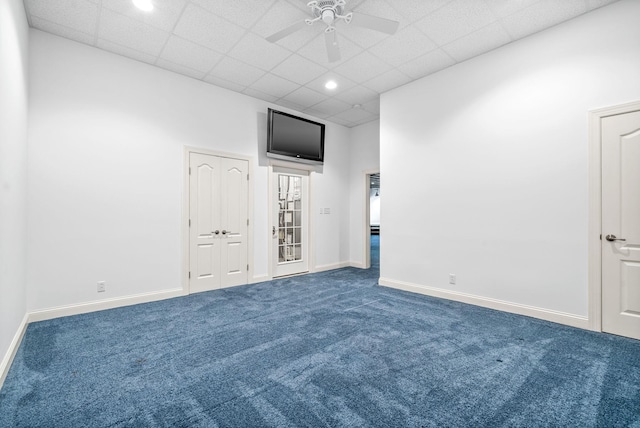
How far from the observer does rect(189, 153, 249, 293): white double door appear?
4379mm

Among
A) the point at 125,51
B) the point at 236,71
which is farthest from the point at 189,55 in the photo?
the point at 125,51

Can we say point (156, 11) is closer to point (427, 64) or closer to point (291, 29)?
point (291, 29)

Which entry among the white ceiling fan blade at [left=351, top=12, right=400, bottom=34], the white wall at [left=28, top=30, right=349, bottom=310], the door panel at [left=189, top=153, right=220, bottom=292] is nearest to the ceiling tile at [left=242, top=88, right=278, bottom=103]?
the white wall at [left=28, top=30, right=349, bottom=310]

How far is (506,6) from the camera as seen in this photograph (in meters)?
2.88

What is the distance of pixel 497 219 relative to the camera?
142 inches

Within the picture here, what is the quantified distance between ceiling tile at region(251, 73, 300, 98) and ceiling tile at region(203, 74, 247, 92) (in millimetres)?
236

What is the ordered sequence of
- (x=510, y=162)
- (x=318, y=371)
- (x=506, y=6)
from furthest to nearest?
(x=510, y=162) → (x=506, y=6) → (x=318, y=371)

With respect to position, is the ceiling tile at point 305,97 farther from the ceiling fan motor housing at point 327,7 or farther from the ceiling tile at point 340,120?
the ceiling fan motor housing at point 327,7

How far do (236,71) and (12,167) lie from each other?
9.20 ft

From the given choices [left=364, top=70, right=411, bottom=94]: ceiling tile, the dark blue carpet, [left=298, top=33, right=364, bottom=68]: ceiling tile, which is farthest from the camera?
[left=364, top=70, right=411, bottom=94]: ceiling tile

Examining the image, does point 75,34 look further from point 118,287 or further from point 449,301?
point 449,301

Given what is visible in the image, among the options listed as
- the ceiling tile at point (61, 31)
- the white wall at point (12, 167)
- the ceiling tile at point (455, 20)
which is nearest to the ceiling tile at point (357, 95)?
the ceiling tile at point (455, 20)

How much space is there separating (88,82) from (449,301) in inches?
214

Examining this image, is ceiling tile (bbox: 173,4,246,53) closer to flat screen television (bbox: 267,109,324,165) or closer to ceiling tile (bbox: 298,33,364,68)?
ceiling tile (bbox: 298,33,364,68)
